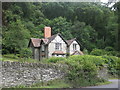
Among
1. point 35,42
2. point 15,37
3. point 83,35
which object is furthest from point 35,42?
point 83,35

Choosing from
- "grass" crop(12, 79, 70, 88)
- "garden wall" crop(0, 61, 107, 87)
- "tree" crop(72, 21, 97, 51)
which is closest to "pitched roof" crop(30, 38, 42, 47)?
"tree" crop(72, 21, 97, 51)

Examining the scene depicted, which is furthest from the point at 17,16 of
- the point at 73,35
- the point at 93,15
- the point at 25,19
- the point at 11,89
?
the point at 11,89

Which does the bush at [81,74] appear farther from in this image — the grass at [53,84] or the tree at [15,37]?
the tree at [15,37]

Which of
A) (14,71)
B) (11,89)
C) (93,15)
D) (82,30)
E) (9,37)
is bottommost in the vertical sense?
(11,89)

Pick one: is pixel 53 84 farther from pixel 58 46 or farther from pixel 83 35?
pixel 83 35

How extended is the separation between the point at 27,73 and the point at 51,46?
14621mm

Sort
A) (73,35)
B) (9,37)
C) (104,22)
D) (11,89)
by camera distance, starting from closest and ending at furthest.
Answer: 1. (11,89)
2. (9,37)
3. (73,35)
4. (104,22)

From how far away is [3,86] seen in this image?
8930 millimetres

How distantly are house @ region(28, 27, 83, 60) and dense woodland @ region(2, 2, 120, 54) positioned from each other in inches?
68.0

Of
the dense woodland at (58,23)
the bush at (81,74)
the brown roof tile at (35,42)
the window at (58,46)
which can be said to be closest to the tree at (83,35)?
the dense woodland at (58,23)

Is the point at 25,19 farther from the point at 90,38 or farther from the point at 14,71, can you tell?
the point at 14,71

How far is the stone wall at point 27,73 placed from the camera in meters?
9.15

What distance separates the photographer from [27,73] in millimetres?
9688

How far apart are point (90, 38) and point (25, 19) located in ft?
40.8
